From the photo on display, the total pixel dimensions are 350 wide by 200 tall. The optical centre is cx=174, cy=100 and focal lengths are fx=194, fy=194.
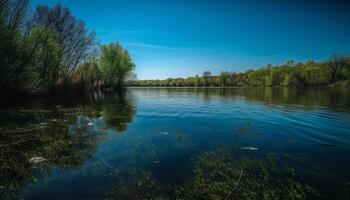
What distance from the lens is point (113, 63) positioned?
65125 mm

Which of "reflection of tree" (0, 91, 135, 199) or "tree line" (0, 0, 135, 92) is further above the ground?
"tree line" (0, 0, 135, 92)

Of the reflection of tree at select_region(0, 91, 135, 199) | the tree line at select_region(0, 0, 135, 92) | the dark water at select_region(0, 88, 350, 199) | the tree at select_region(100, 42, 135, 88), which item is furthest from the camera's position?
the tree at select_region(100, 42, 135, 88)

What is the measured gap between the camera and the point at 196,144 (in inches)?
430

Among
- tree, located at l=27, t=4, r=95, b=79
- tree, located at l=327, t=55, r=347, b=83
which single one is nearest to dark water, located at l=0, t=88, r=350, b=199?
tree, located at l=27, t=4, r=95, b=79

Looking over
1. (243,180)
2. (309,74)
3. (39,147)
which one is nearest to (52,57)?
(39,147)

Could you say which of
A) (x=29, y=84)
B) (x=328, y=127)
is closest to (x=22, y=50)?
(x=29, y=84)

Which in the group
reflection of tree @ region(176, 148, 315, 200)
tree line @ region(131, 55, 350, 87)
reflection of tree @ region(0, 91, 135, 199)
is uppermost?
tree line @ region(131, 55, 350, 87)

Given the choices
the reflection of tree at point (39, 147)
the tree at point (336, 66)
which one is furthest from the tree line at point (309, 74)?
the reflection of tree at point (39, 147)

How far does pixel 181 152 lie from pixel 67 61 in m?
47.8

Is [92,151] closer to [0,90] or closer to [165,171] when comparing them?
[165,171]

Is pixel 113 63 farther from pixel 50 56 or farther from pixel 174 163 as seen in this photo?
pixel 174 163

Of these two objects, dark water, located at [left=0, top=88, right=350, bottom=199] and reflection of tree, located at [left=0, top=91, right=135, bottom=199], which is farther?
reflection of tree, located at [left=0, top=91, right=135, bottom=199]

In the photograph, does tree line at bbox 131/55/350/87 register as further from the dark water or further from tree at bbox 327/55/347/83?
the dark water

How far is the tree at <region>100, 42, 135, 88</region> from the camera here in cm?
6362
